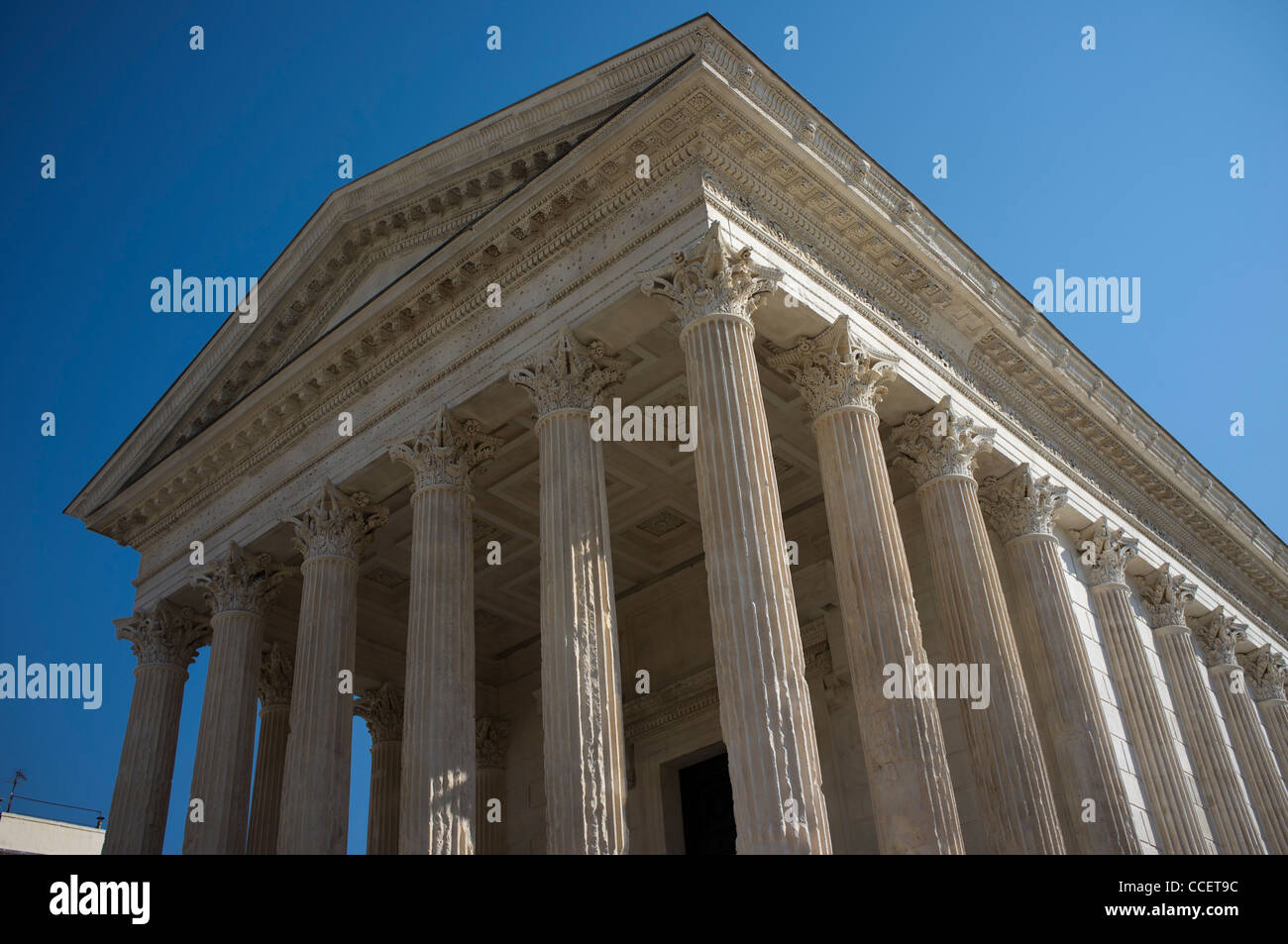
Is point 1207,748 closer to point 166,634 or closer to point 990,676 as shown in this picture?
point 990,676

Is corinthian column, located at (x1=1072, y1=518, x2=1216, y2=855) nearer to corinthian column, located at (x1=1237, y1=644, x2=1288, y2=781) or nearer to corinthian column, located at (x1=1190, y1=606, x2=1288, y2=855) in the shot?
corinthian column, located at (x1=1190, y1=606, x2=1288, y2=855)

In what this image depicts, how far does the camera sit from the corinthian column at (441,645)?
14.9 meters

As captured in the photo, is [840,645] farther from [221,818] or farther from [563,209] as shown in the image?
[221,818]

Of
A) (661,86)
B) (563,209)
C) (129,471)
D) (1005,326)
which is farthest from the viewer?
(129,471)

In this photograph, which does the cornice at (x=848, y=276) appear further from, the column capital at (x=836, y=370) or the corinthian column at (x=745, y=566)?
the corinthian column at (x=745, y=566)

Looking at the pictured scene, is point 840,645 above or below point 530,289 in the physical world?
below

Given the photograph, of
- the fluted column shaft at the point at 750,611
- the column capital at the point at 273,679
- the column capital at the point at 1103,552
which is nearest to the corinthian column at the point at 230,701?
the column capital at the point at 273,679

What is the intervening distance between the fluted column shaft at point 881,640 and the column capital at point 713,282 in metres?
2.30

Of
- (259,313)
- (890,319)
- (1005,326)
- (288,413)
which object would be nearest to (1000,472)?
(1005,326)

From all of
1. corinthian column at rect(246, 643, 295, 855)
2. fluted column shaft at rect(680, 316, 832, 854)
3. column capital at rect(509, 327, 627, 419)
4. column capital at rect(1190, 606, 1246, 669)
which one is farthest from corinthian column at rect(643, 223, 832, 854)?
column capital at rect(1190, 606, 1246, 669)

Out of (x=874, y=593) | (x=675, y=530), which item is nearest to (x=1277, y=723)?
(x=675, y=530)
